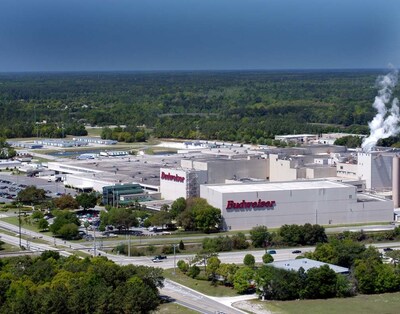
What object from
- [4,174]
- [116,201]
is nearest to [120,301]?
[116,201]

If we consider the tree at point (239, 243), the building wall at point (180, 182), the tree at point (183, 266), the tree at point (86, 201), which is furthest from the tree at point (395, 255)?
the tree at point (86, 201)

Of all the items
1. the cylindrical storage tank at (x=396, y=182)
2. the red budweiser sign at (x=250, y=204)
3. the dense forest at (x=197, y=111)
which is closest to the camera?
the red budweiser sign at (x=250, y=204)

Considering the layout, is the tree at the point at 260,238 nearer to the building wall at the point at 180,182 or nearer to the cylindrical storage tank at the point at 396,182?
the building wall at the point at 180,182

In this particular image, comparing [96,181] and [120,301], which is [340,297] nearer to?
[120,301]

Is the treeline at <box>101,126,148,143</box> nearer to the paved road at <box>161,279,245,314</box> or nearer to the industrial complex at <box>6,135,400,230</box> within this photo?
the industrial complex at <box>6,135,400,230</box>

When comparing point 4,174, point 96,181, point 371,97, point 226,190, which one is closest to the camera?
point 226,190

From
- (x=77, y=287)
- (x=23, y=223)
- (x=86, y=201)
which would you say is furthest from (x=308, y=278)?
(x=86, y=201)
